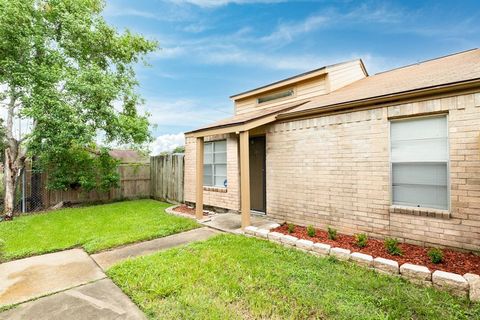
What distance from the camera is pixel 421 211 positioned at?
4.47 m

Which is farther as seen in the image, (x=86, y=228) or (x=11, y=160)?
(x=11, y=160)

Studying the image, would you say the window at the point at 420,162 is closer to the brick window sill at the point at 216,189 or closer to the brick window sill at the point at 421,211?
the brick window sill at the point at 421,211

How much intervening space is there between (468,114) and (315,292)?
12.9 feet

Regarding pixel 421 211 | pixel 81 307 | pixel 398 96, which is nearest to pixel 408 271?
pixel 421 211

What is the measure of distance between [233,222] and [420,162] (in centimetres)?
471

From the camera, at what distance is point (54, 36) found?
29.7ft

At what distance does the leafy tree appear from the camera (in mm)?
7828

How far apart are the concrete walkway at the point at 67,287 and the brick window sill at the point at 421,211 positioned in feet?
15.5

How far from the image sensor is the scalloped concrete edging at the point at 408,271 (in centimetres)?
304

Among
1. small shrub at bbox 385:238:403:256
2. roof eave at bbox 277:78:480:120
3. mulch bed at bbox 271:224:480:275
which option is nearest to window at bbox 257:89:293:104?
roof eave at bbox 277:78:480:120

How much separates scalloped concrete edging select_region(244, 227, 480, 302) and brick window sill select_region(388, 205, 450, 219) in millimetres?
1233

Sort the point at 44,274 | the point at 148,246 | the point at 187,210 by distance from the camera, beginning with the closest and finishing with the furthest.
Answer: the point at 44,274, the point at 148,246, the point at 187,210

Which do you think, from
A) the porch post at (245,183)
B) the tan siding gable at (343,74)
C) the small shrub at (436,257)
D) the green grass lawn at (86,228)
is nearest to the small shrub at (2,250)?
the green grass lawn at (86,228)

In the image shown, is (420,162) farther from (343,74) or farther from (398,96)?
(343,74)
